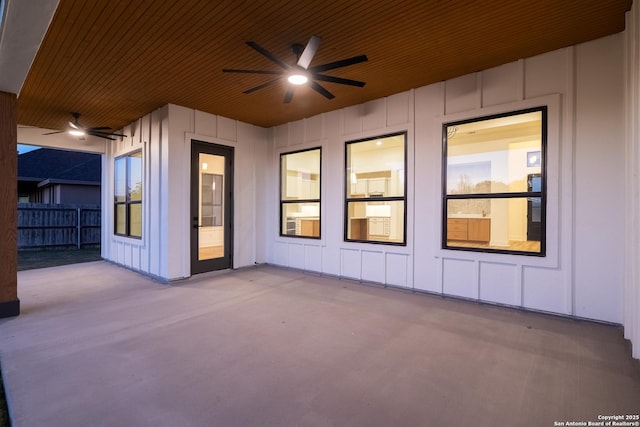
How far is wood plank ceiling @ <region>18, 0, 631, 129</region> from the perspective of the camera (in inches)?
114

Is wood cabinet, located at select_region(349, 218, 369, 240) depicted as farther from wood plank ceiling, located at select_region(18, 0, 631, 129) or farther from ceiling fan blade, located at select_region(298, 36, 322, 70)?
ceiling fan blade, located at select_region(298, 36, 322, 70)

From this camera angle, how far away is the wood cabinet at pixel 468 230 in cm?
449

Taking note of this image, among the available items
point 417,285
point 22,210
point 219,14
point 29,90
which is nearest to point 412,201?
point 417,285

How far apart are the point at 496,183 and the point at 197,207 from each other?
200 inches

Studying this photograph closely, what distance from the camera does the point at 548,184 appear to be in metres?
3.69

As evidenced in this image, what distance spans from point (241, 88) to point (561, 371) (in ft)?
16.7

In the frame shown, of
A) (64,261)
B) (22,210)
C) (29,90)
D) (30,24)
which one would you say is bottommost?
(64,261)

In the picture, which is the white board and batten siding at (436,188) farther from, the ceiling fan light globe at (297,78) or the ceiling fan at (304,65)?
the ceiling fan light globe at (297,78)

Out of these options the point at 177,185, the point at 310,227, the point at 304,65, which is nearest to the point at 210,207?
the point at 177,185

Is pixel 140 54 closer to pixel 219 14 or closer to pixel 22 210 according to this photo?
pixel 219 14

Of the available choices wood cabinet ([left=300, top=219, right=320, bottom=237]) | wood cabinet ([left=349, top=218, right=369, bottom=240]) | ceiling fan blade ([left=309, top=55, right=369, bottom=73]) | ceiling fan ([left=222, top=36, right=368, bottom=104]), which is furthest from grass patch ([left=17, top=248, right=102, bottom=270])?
ceiling fan blade ([left=309, top=55, right=369, bottom=73])

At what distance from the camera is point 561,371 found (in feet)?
7.94

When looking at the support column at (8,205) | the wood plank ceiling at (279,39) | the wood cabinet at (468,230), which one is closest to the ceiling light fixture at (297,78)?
the wood plank ceiling at (279,39)

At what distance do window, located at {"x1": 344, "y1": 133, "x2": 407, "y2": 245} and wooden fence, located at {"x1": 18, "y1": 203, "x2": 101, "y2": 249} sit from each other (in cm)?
1048
